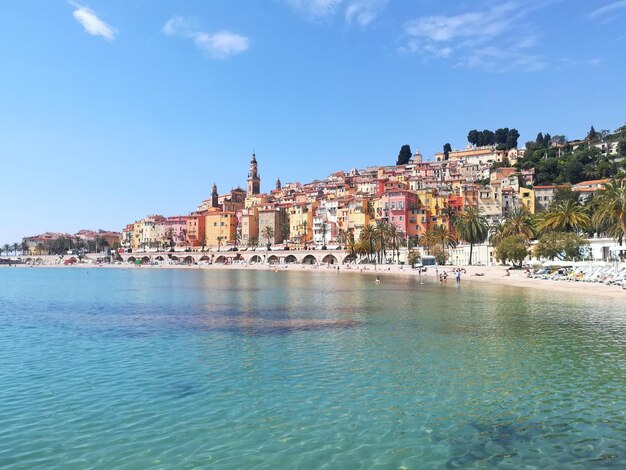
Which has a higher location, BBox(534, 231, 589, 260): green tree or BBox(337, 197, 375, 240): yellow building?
BBox(337, 197, 375, 240): yellow building

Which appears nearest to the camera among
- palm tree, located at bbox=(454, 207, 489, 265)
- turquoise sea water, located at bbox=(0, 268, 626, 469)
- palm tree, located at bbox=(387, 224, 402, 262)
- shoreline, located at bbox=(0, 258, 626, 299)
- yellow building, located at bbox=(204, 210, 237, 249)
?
turquoise sea water, located at bbox=(0, 268, 626, 469)

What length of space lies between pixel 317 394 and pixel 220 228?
171976 mm

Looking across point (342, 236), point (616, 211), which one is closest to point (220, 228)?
point (342, 236)

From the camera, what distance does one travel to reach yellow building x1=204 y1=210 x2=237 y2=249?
7101 inches

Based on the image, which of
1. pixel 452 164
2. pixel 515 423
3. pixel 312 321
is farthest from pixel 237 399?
pixel 452 164


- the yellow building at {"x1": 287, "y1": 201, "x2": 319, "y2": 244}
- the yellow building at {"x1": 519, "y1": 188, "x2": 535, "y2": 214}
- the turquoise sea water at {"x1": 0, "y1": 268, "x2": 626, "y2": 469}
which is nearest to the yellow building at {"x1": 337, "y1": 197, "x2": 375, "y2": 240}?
the yellow building at {"x1": 287, "y1": 201, "x2": 319, "y2": 244}

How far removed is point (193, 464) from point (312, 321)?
19341mm

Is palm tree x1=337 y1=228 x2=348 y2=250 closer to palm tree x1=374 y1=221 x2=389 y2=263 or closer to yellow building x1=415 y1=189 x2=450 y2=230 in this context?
palm tree x1=374 y1=221 x2=389 y2=263

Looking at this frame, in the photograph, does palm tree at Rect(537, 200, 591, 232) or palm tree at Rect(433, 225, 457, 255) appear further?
palm tree at Rect(433, 225, 457, 255)

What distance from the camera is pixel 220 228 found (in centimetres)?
18238

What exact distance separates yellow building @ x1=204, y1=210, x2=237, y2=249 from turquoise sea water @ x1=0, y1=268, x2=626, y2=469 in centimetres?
15307

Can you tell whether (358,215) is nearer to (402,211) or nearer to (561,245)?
(402,211)

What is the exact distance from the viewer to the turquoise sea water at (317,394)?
390 inches

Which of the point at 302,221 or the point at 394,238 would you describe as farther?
the point at 302,221
